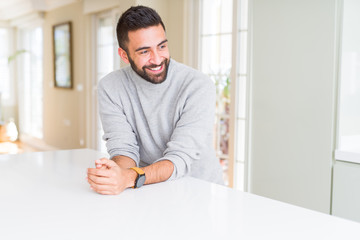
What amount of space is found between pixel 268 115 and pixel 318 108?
36 cm

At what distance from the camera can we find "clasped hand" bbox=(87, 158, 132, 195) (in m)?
1.18

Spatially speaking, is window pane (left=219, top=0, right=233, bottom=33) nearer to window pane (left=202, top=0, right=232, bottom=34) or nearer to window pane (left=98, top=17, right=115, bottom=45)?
window pane (left=202, top=0, right=232, bottom=34)

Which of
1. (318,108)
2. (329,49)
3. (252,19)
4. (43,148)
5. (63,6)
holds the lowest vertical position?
(43,148)

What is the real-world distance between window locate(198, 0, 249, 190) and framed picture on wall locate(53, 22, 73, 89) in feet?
10.5

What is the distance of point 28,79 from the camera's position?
860 centimetres

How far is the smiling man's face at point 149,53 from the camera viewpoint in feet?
5.14

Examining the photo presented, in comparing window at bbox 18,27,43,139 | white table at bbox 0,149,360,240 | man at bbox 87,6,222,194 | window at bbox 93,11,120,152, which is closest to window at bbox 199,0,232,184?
window at bbox 93,11,120,152

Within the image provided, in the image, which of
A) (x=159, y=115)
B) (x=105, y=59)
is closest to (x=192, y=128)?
(x=159, y=115)

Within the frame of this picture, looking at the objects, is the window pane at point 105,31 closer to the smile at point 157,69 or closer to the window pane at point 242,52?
the window pane at point 242,52

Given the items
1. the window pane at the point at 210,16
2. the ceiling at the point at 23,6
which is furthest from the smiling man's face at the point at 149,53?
the ceiling at the point at 23,6

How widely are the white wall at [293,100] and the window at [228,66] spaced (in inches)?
27.1

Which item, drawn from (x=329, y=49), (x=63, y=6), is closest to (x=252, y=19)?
(x=329, y=49)

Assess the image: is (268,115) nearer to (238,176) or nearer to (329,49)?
(329,49)

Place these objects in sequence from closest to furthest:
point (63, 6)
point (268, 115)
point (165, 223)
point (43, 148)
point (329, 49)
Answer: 1. point (165, 223)
2. point (329, 49)
3. point (268, 115)
4. point (63, 6)
5. point (43, 148)
